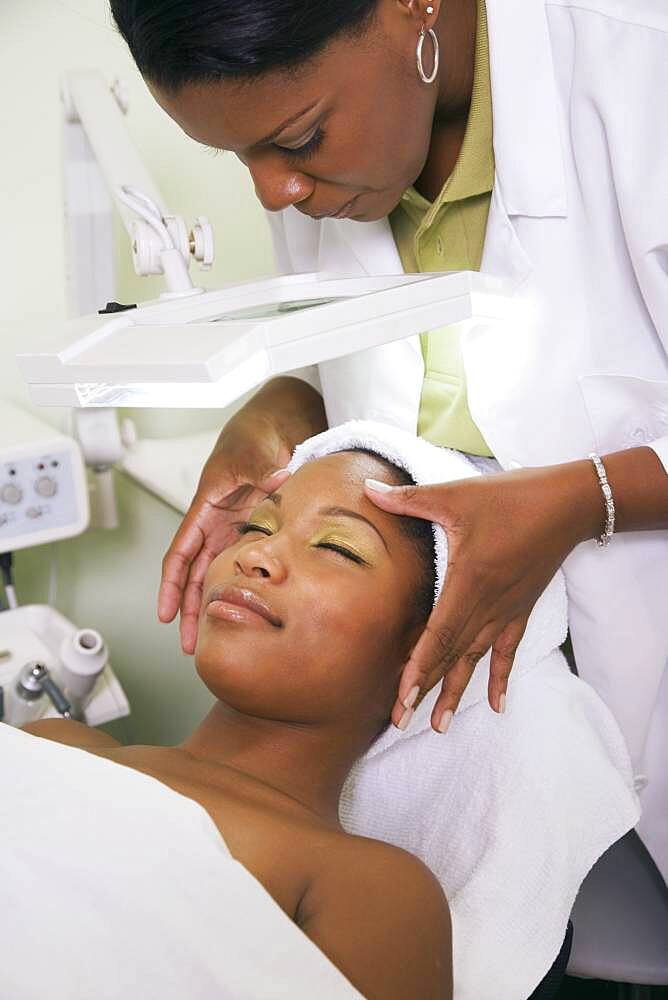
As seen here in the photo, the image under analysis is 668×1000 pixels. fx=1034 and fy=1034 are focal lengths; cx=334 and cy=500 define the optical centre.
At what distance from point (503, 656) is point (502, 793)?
17 centimetres

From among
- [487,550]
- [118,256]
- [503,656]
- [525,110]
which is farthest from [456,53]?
[118,256]

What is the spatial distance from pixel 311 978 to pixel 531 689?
458 millimetres

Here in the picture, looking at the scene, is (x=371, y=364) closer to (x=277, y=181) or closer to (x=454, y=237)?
→ (x=454, y=237)

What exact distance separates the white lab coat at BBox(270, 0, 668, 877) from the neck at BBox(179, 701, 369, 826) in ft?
1.02

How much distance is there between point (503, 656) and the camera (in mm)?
999

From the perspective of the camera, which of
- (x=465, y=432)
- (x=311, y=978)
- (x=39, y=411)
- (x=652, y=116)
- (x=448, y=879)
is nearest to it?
(x=311, y=978)

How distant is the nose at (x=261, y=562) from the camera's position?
3.35 ft

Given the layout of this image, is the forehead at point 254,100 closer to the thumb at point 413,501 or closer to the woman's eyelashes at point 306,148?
the woman's eyelashes at point 306,148

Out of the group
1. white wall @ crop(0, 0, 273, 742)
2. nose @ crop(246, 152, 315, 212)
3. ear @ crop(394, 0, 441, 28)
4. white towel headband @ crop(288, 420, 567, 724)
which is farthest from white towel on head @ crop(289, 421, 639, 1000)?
white wall @ crop(0, 0, 273, 742)

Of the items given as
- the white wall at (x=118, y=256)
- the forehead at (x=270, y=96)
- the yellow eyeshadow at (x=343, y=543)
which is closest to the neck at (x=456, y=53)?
the forehead at (x=270, y=96)

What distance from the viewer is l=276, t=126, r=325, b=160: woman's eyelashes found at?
0.91m

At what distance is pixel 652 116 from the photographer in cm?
95

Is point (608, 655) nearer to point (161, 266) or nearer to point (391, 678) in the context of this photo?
point (391, 678)

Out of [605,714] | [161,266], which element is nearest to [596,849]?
[605,714]
